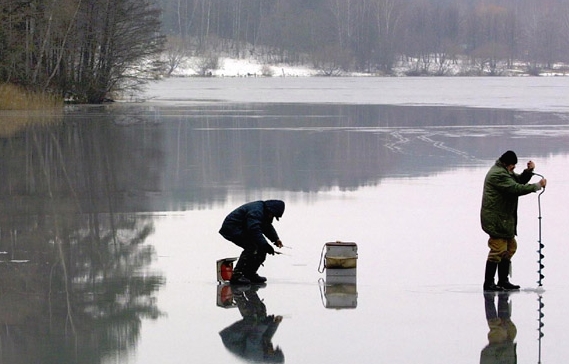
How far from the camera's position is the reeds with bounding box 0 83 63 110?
151ft

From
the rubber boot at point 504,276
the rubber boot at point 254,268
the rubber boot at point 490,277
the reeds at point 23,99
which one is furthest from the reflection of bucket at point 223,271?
the reeds at point 23,99

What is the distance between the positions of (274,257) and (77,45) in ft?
136

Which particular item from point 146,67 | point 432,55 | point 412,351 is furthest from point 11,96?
point 432,55

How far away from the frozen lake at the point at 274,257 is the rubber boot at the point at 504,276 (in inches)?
4.7

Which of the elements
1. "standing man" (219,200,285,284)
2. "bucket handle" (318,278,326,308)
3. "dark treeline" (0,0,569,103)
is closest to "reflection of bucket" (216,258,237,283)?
"standing man" (219,200,285,284)

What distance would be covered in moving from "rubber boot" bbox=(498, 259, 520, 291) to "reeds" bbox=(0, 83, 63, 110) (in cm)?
3678

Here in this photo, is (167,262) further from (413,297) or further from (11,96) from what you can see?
(11,96)

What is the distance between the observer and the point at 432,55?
166750 millimetres

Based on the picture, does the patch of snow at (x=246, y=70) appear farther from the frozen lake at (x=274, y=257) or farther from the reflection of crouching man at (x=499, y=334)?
the reflection of crouching man at (x=499, y=334)

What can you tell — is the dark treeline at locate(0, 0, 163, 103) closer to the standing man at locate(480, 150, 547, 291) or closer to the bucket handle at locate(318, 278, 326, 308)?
the bucket handle at locate(318, 278, 326, 308)

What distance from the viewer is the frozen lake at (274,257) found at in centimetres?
918

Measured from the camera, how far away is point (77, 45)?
175ft

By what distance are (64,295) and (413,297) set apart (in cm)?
309

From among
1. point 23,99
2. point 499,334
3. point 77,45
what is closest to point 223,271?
point 499,334
